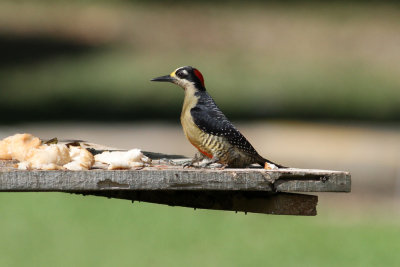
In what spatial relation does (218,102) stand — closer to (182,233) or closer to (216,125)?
(182,233)

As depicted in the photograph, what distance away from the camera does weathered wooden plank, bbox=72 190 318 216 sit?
3.81m

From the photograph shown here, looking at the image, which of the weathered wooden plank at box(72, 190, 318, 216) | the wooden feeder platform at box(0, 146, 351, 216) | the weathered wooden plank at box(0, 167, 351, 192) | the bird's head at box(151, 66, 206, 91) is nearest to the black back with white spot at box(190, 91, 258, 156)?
the bird's head at box(151, 66, 206, 91)

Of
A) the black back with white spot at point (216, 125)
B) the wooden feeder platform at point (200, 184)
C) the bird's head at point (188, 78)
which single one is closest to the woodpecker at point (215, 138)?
the black back with white spot at point (216, 125)

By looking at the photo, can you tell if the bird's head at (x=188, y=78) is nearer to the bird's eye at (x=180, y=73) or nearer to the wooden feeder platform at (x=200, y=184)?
the bird's eye at (x=180, y=73)

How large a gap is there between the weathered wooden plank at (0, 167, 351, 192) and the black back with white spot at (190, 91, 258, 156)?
0.67m

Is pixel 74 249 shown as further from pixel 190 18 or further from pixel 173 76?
pixel 190 18

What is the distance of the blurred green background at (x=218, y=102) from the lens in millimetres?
9133

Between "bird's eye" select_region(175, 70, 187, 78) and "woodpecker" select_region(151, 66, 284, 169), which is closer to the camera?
"woodpecker" select_region(151, 66, 284, 169)

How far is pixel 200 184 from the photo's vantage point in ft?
11.5

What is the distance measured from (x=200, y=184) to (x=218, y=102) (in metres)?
16.1

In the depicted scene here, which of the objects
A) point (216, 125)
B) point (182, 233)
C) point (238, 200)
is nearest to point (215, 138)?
point (216, 125)

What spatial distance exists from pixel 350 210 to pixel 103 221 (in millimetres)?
3026

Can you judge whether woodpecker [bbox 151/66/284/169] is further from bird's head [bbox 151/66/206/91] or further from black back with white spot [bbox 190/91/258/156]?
bird's head [bbox 151/66/206/91]

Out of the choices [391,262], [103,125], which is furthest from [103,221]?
[103,125]
